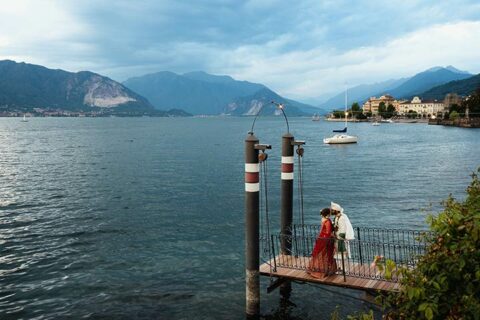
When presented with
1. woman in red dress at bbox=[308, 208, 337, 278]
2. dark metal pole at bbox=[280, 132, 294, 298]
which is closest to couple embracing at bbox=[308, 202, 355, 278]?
woman in red dress at bbox=[308, 208, 337, 278]

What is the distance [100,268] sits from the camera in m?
21.4

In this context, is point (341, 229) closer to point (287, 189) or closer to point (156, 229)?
point (287, 189)

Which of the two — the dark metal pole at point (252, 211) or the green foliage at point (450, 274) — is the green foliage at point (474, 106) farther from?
the green foliage at point (450, 274)

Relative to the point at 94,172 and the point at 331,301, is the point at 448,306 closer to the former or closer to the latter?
the point at 331,301

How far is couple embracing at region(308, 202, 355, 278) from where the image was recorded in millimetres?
14086

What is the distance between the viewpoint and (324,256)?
1418 cm

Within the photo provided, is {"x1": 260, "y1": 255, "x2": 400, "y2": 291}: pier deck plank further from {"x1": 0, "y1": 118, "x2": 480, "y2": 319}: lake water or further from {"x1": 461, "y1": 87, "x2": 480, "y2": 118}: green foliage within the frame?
{"x1": 461, "y1": 87, "x2": 480, "y2": 118}: green foliage

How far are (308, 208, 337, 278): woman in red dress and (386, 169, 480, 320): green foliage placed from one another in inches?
312

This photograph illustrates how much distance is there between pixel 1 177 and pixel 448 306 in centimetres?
5632

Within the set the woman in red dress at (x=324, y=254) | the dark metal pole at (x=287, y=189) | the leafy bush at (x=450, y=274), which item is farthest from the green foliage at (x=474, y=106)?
the leafy bush at (x=450, y=274)

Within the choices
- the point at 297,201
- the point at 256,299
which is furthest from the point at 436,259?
the point at 297,201

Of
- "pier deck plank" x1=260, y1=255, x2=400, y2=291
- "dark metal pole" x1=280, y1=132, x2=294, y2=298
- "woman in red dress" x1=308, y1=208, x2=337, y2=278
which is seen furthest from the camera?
"dark metal pole" x1=280, y1=132, x2=294, y2=298

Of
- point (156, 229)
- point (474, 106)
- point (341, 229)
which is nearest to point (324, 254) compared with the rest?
point (341, 229)

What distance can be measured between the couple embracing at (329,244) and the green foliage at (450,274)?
7.91 m
